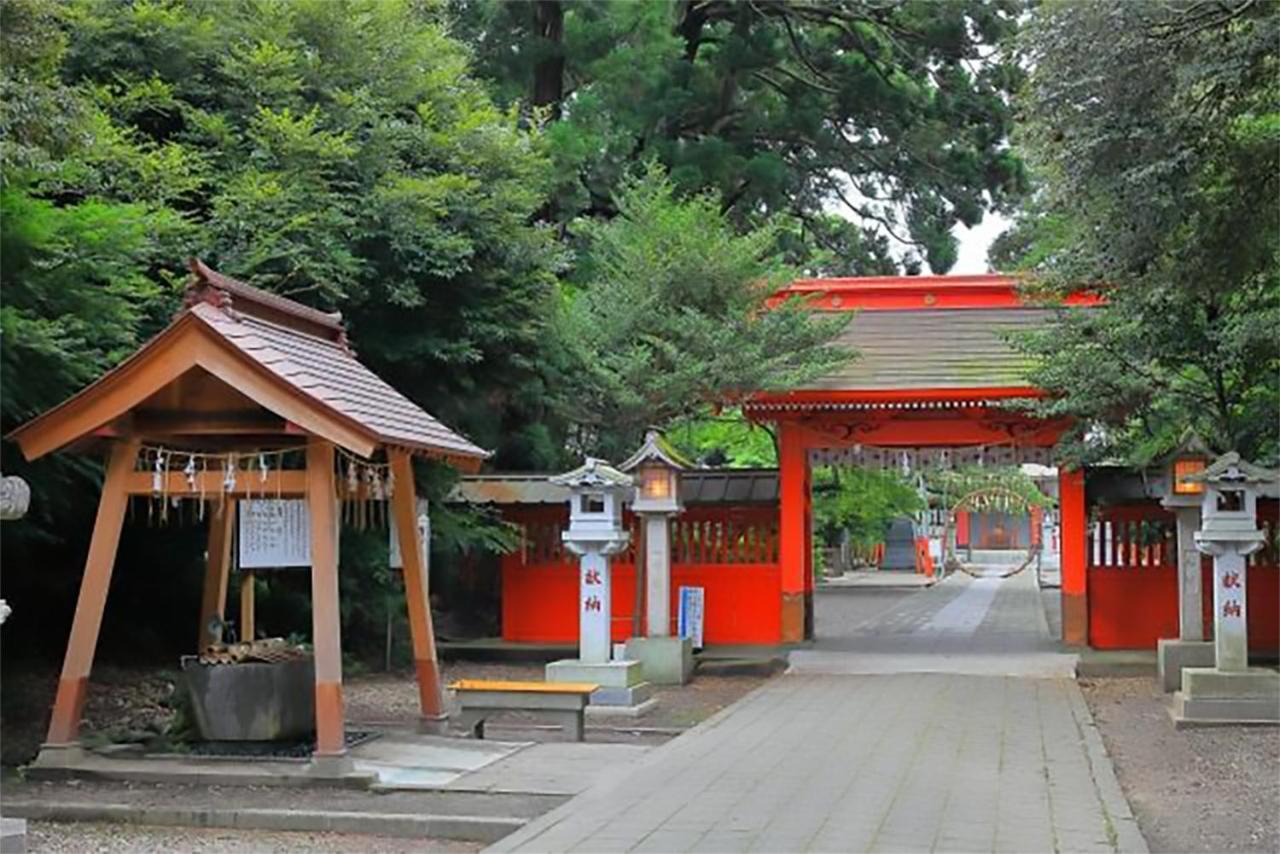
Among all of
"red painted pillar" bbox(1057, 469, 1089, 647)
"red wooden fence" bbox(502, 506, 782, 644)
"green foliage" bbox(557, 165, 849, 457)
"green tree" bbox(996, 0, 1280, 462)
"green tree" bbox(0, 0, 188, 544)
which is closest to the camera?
"green tree" bbox(0, 0, 188, 544)

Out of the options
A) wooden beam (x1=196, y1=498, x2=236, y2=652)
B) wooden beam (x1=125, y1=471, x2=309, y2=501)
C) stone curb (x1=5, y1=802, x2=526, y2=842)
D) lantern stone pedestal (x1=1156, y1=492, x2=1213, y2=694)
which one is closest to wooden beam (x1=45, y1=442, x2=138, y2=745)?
wooden beam (x1=125, y1=471, x2=309, y2=501)

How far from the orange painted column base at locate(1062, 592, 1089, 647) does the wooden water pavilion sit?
9.83 meters

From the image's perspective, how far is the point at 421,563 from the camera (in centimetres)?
1109

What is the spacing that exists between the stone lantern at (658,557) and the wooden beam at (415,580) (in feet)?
15.2

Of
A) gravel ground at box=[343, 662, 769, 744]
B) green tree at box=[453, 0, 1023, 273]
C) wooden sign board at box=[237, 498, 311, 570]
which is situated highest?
green tree at box=[453, 0, 1023, 273]

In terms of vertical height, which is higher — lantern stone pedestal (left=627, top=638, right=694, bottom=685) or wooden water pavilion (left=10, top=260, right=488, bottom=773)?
wooden water pavilion (left=10, top=260, right=488, bottom=773)

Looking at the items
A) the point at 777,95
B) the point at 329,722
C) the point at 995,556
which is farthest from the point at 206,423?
the point at 995,556

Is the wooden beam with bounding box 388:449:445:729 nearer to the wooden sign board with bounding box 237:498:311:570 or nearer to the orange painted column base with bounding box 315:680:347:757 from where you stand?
the wooden sign board with bounding box 237:498:311:570

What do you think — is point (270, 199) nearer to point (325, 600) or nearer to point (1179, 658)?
point (325, 600)

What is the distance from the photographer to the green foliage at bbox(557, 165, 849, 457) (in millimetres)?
16500

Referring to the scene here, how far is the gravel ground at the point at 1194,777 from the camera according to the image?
7.87 m

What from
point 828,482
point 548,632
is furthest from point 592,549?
point 828,482

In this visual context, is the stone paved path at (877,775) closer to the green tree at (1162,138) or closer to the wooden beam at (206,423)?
the wooden beam at (206,423)

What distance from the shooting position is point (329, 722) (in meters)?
9.09
